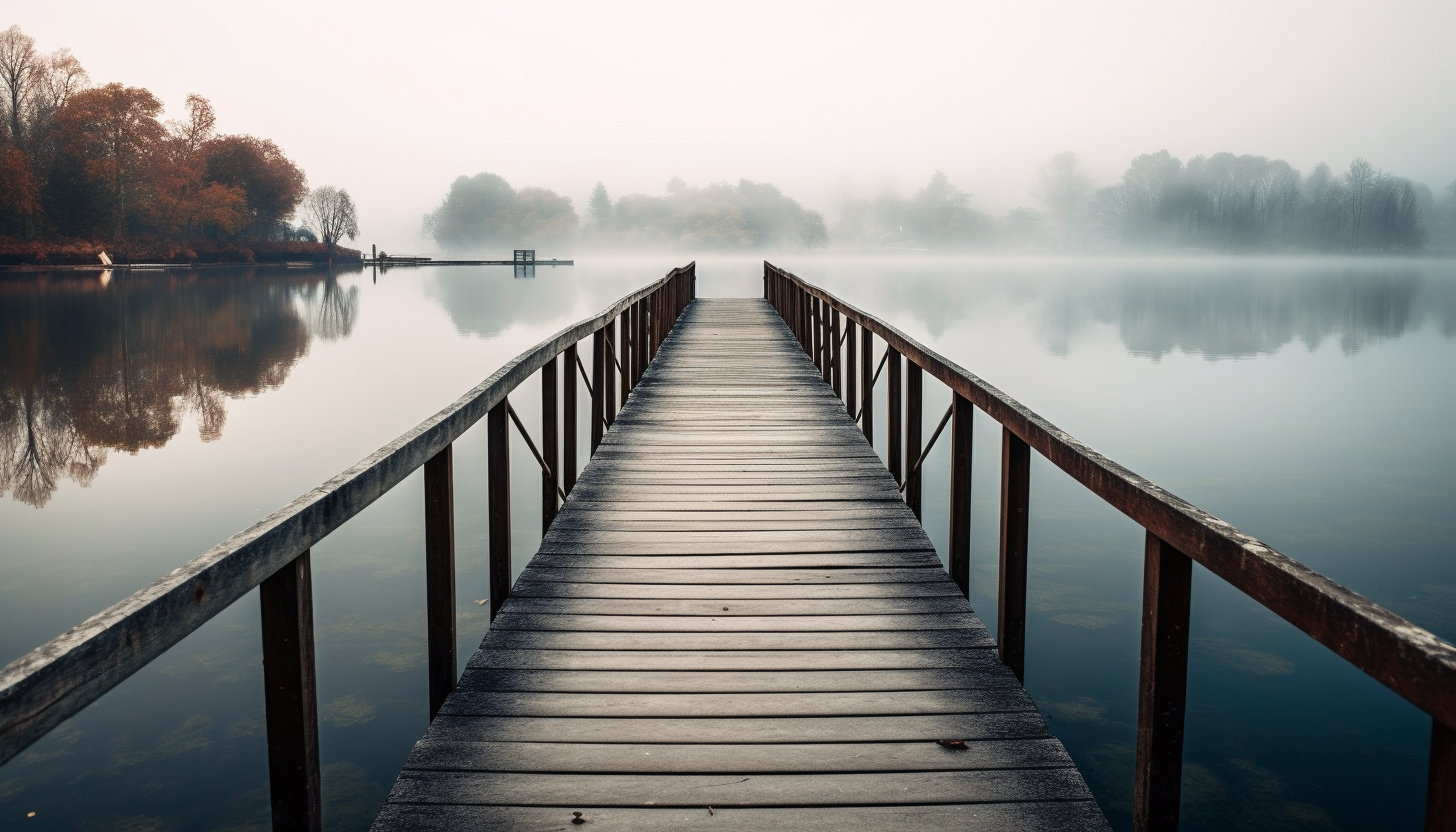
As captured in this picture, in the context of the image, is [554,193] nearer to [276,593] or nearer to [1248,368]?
[1248,368]

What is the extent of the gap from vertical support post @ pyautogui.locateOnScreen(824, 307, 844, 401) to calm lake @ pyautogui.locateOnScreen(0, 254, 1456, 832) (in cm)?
153

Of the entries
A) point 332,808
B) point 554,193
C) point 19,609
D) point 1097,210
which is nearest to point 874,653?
point 332,808

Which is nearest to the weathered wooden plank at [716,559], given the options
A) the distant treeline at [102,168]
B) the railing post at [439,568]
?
the railing post at [439,568]

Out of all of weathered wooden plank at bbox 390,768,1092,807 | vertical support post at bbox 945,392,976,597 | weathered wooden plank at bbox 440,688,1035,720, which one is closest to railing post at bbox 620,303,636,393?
vertical support post at bbox 945,392,976,597

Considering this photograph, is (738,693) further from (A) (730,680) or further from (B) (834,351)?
(B) (834,351)

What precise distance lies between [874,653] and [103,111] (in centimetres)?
6236

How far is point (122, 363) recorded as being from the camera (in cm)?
2022

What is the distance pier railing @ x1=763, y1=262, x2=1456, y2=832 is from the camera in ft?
4.10

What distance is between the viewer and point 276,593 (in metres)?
1.80

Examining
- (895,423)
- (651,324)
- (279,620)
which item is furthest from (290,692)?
(651,324)

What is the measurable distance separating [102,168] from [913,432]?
58.4m

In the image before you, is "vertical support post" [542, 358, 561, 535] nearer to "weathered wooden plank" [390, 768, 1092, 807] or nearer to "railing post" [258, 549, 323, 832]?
"weathered wooden plank" [390, 768, 1092, 807]

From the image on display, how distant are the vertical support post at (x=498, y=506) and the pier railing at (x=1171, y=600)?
1722 mm

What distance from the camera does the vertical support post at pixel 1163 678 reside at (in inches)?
78.9
